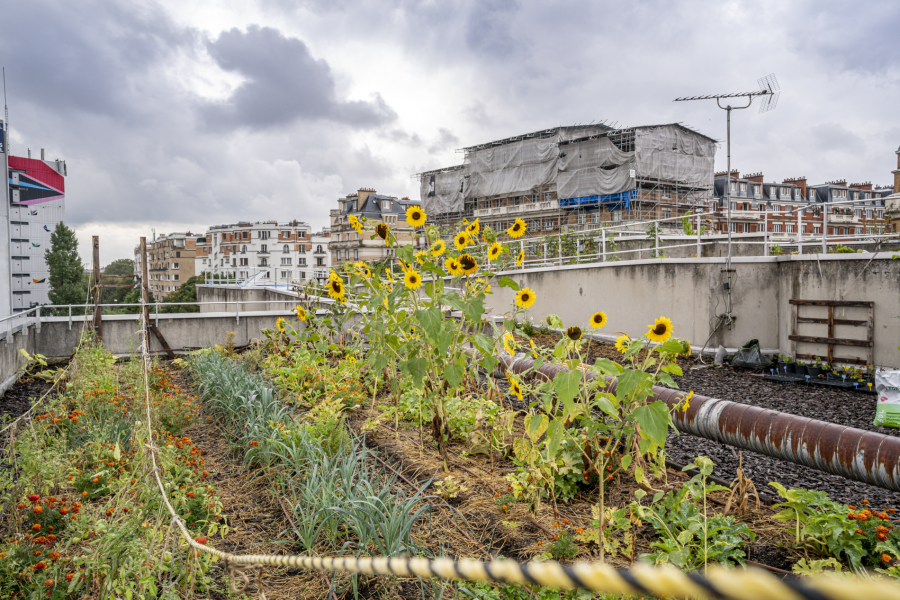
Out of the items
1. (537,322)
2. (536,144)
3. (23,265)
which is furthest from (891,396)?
(23,265)

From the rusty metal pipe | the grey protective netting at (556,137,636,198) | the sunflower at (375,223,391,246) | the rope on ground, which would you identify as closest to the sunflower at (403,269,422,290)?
the sunflower at (375,223,391,246)

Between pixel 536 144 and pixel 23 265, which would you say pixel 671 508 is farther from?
pixel 23 265

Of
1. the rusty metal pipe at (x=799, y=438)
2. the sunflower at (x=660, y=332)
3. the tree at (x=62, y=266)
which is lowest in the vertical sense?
the rusty metal pipe at (x=799, y=438)

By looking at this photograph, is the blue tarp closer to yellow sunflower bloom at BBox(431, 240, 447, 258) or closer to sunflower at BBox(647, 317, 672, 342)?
yellow sunflower bloom at BBox(431, 240, 447, 258)

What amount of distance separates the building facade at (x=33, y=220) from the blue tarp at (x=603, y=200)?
5828 cm

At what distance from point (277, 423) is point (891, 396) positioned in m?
7.99

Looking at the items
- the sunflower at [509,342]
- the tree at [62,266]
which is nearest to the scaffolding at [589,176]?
the sunflower at [509,342]

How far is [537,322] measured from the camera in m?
17.0

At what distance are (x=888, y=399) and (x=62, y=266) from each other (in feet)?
254

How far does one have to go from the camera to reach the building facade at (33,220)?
60.1 meters

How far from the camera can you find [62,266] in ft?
210

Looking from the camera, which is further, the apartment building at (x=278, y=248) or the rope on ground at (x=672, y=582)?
the apartment building at (x=278, y=248)

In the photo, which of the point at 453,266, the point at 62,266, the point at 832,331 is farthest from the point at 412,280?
the point at 62,266

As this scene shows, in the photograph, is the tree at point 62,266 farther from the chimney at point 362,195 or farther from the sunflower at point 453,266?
the sunflower at point 453,266
